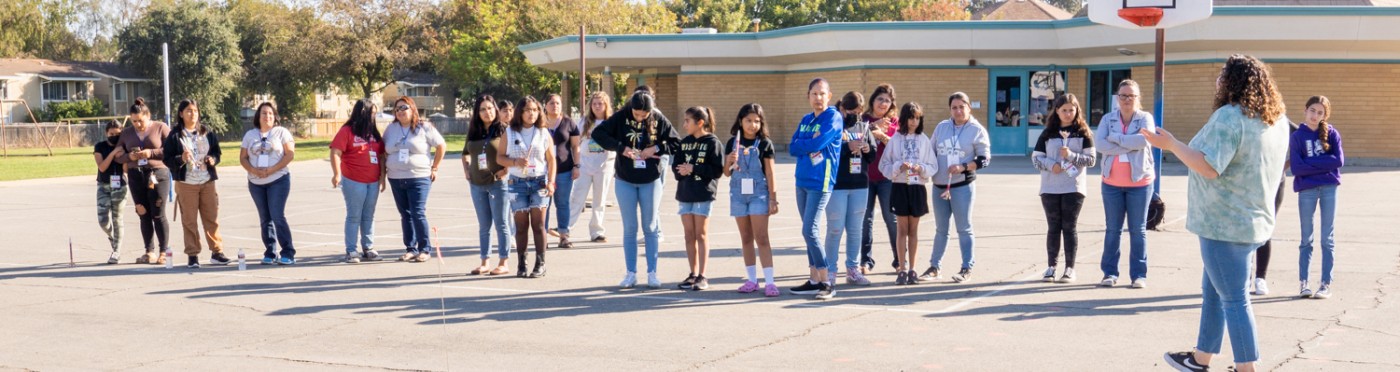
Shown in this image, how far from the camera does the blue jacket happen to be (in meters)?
9.24

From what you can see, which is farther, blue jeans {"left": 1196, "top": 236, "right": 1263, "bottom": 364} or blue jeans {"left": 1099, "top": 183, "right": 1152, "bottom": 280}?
blue jeans {"left": 1099, "top": 183, "right": 1152, "bottom": 280}

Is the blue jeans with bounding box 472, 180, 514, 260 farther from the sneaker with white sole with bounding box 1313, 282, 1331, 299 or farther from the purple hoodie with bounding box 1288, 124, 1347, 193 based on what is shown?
the sneaker with white sole with bounding box 1313, 282, 1331, 299

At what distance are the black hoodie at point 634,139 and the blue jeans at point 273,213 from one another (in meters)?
3.48

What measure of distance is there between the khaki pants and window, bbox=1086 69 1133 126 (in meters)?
23.4

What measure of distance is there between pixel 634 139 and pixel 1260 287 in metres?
4.72

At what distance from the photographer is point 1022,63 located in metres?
31.6

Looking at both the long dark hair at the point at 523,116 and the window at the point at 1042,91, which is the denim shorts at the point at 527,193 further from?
the window at the point at 1042,91

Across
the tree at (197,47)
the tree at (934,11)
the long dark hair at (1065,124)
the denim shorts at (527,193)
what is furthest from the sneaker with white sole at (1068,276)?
the tree at (197,47)

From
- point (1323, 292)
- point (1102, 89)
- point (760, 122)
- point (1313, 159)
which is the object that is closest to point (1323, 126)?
point (1313, 159)

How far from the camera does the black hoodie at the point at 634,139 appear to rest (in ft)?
31.9

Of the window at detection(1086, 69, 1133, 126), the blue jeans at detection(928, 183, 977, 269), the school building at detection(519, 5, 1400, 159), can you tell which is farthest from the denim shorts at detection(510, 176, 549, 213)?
the window at detection(1086, 69, 1133, 126)

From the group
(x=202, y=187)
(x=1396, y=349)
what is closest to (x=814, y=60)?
(x=202, y=187)

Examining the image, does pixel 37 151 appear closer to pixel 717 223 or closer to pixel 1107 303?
pixel 717 223

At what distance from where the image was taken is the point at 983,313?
8594 millimetres
